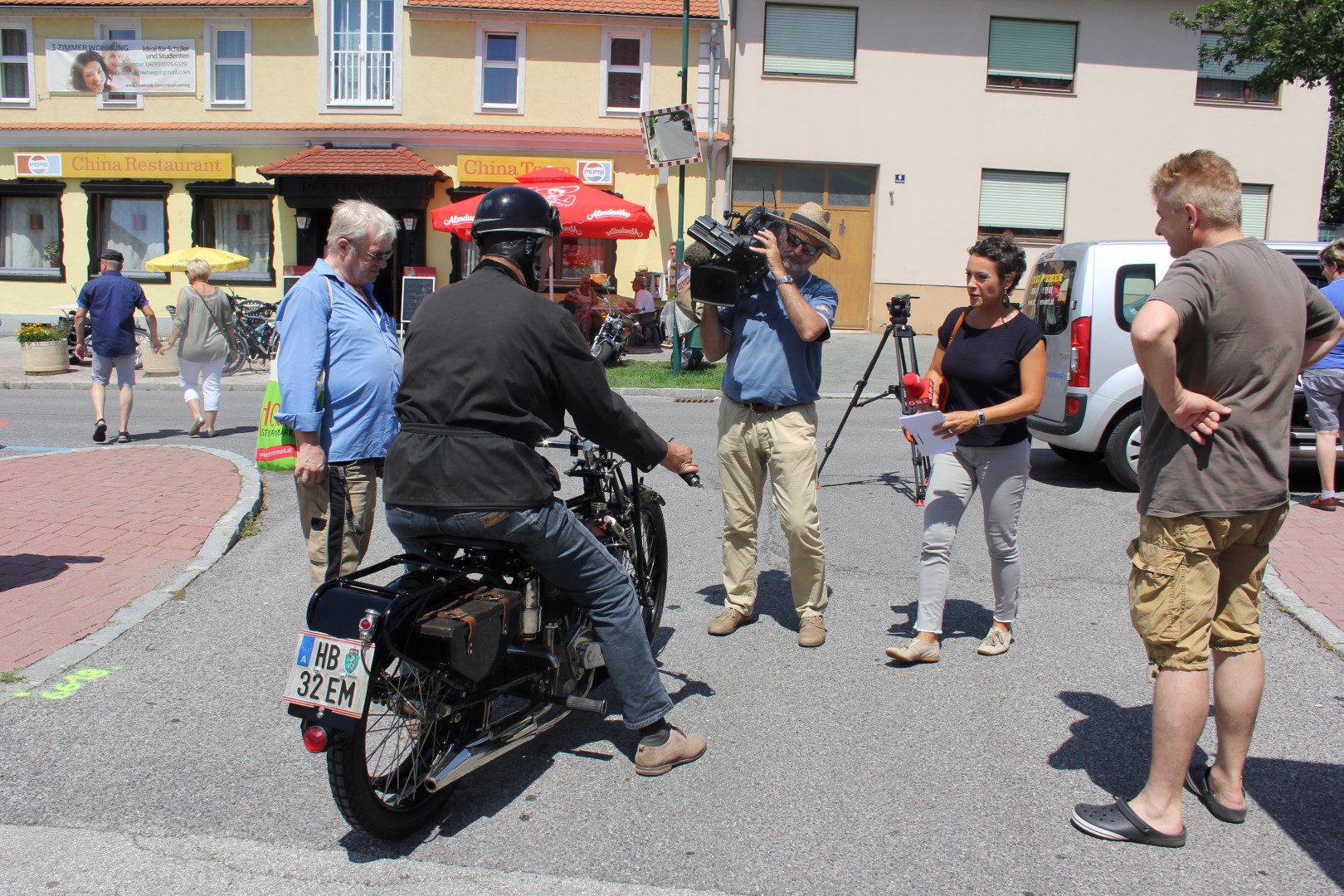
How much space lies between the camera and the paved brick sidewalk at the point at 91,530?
16.7 ft

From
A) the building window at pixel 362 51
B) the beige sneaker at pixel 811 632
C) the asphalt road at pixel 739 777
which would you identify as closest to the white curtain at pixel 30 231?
the building window at pixel 362 51

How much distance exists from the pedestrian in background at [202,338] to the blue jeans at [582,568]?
803 centimetres

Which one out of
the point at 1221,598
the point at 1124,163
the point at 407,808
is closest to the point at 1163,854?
the point at 1221,598

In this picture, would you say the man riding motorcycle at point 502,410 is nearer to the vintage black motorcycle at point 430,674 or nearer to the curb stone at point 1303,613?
the vintage black motorcycle at point 430,674

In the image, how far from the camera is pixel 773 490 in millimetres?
4992

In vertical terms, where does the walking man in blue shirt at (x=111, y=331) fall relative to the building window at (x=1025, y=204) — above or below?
below

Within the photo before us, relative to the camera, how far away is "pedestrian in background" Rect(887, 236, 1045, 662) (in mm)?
4562

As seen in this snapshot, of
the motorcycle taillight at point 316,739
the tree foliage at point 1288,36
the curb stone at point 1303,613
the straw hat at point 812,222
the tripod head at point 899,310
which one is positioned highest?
the tree foliage at point 1288,36

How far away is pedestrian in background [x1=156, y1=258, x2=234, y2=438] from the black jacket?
798 centimetres

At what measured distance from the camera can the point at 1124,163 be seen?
72.0ft

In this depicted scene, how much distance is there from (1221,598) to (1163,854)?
0.80 meters

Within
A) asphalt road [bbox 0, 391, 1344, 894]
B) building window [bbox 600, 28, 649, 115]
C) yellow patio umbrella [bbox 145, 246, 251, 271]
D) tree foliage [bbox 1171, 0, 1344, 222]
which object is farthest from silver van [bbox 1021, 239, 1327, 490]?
building window [bbox 600, 28, 649, 115]

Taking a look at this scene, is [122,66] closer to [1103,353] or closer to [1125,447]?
[1103,353]

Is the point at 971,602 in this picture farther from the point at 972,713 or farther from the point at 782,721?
the point at 782,721
